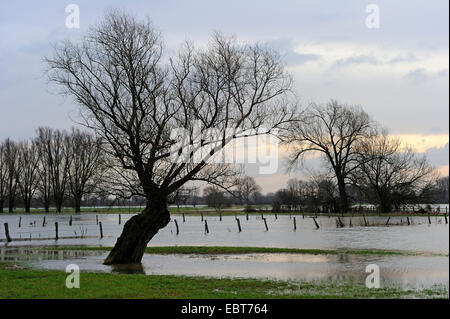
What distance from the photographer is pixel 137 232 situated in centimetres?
2334

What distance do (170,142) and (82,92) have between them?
15.5 ft

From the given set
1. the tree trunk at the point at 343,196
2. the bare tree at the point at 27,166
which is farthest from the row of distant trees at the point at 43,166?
the tree trunk at the point at 343,196

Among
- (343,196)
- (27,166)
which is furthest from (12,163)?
(343,196)

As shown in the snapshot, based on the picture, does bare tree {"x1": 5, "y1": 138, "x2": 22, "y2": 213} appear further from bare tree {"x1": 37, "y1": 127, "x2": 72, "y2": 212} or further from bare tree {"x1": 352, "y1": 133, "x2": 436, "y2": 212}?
bare tree {"x1": 352, "y1": 133, "x2": 436, "y2": 212}

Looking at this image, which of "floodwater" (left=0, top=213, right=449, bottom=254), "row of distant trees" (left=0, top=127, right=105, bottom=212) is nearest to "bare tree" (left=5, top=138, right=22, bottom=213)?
"row of distant trees" (left=0, top=127, right=105, bottom=212)

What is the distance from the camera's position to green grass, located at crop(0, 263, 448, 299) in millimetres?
13234

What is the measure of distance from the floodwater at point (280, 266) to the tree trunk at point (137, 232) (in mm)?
742

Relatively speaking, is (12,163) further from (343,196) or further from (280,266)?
(280,266)

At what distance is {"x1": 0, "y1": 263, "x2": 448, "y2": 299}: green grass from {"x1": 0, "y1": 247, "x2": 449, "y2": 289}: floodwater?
5.36 feet

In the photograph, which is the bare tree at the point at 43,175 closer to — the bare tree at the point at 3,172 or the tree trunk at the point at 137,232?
the bare tree at the point at 3,172

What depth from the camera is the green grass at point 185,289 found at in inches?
521
